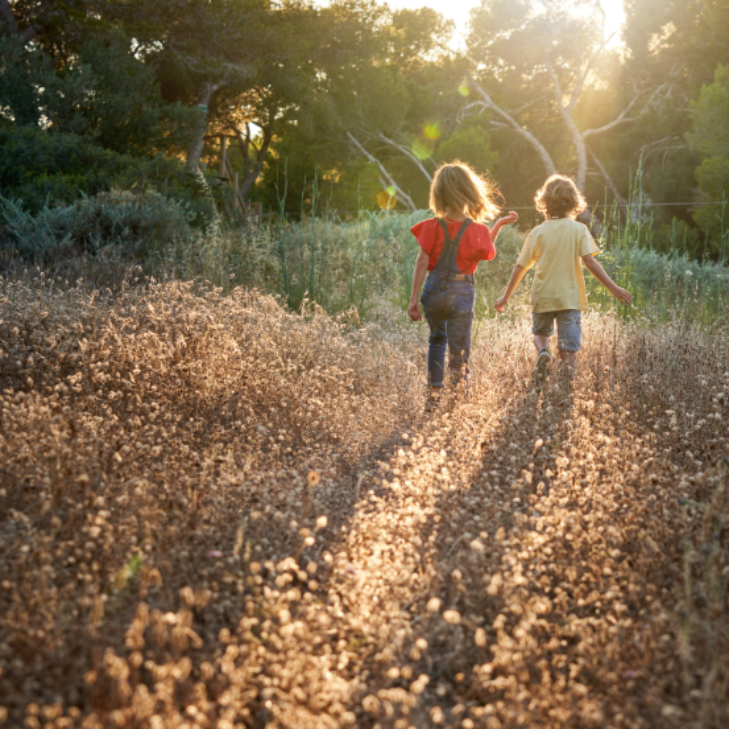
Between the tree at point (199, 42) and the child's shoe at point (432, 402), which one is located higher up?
the tree at point (199, 42)

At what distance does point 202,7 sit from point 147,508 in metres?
Result: 16.1

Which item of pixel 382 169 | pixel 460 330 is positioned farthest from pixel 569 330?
pixel 382 169

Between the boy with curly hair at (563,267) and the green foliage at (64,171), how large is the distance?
607 cm

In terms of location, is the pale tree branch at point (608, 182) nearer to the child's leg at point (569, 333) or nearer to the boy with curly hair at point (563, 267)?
the boy with curly hair at point (563, 267)

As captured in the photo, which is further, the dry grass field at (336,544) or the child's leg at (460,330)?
the child's leg at (460,330)

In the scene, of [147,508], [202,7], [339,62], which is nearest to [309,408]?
[147,508]

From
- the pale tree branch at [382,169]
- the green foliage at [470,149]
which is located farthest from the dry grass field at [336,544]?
the pale tree branch at [382,169]

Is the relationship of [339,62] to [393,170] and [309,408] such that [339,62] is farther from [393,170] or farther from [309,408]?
[309,408]

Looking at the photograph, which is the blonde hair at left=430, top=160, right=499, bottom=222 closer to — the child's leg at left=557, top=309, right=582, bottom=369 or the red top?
the red top

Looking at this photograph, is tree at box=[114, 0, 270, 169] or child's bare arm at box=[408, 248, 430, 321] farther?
tree at box=[114, 0, 270, 169]

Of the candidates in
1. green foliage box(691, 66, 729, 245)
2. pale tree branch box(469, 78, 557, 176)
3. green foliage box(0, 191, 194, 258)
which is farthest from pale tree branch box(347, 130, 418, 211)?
green foliage box(0, 191, 194, 258)

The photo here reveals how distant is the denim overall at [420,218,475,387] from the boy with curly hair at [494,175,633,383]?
34 cm

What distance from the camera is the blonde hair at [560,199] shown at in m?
4.86

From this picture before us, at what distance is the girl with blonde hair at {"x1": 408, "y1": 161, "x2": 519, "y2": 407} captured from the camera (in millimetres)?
4473
